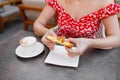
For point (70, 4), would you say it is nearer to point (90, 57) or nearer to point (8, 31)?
point (90, 57)

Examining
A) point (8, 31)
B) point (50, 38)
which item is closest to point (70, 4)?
point (50, 38)

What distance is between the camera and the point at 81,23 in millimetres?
1085

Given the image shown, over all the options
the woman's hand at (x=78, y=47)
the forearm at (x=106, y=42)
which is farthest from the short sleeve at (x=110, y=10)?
the woman's hand at (x=78, y=47)

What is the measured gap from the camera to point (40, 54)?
2.94ft

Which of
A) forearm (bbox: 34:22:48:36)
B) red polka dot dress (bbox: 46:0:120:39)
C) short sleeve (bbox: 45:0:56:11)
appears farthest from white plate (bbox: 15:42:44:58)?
short sleeve (bbox: 45:0:56:11)

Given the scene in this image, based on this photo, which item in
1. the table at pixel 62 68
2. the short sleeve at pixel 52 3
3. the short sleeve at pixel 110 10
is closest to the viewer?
the table at pixel 62 68

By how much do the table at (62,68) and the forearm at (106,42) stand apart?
0.03 metres

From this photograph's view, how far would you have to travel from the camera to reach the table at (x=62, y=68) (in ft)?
2.39

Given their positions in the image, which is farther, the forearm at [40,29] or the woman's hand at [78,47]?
the forearm at [40,29]

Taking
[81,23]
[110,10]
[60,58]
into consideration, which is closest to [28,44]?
[60,58]

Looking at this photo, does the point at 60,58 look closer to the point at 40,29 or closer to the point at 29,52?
the point at 29,52

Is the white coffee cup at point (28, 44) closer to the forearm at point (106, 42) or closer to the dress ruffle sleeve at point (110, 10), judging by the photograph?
the forearm at point (106, 42)

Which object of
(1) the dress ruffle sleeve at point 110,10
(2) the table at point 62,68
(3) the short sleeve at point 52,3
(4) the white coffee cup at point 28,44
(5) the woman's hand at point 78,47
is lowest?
(2) the table at point 62,68

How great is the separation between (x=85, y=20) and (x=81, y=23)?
0.11 ft
